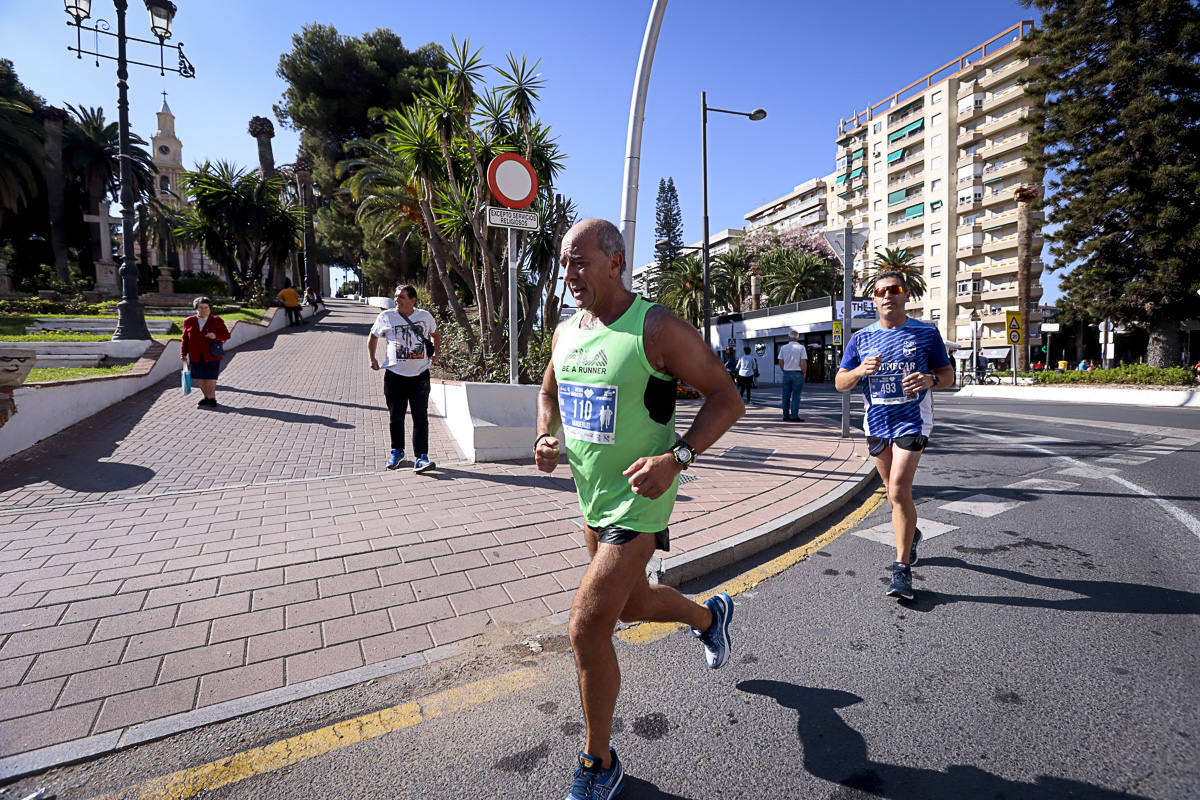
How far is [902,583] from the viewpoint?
336 cm

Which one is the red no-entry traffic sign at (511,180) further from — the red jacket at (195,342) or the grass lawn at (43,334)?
the grass lawn at (43,334)

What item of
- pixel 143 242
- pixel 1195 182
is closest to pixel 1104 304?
pixel 1195 182

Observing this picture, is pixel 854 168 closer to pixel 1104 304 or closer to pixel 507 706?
pixel 1104 304

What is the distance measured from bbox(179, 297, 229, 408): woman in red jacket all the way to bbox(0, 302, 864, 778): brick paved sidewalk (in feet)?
5.28

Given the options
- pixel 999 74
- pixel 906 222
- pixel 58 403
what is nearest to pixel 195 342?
pixel 58 403

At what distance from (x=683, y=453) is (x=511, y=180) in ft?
17.4

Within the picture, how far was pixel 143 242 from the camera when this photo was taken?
4078 centimetres

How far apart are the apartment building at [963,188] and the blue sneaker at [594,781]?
51.1 m

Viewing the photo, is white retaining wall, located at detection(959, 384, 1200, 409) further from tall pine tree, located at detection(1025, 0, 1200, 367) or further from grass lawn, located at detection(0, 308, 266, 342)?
grass lawn, located at detection(0, 308, 266, 342)

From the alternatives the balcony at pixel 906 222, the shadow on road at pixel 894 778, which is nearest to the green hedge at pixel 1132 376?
the shadow on road at pixel 894 778

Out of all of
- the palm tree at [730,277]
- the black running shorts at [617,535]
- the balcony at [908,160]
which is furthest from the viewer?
the balcony at [908,160]

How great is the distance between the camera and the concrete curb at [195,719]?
205cm

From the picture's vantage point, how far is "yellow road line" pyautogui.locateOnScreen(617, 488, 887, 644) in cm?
303

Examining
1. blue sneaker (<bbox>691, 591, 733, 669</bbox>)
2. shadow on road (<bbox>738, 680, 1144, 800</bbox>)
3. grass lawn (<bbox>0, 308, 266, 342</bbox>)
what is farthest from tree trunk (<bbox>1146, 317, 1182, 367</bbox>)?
grass lawn (<bbox>0, 308, 266, 342</bbox>)
